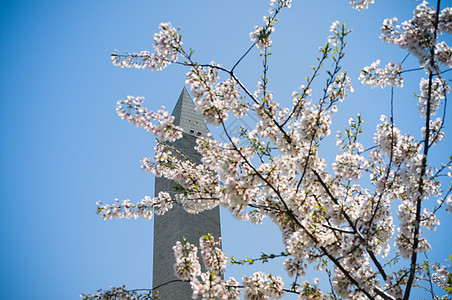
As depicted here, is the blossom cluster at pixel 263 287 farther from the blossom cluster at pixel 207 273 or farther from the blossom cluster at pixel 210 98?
the blossom cluster at pixel 210 98

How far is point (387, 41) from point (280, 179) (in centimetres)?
175

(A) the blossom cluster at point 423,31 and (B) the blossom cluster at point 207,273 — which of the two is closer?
(B) the blossom cluster at point 207,273

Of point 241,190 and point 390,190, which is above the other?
point 390,190

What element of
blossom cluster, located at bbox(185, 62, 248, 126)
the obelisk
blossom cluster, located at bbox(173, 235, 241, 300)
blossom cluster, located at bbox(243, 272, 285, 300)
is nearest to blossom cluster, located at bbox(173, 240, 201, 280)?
blossom cluster, located at bbox(173, 235, 241, 300)

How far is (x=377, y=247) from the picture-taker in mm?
3744

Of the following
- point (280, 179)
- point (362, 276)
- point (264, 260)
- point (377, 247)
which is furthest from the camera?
point (377, 247)

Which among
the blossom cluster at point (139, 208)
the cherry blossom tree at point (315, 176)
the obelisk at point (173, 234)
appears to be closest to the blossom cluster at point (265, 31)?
the cherry blossom tree at point (315, 176)

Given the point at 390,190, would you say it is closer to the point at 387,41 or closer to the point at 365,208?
the point at 365,208

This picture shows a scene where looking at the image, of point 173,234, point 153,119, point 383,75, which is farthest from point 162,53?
point 173,234

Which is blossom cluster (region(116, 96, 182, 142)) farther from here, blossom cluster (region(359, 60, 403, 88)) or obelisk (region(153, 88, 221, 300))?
obelisk (region(153, 88, 221, 300))

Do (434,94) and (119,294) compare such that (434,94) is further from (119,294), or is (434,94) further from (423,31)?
(119,294)

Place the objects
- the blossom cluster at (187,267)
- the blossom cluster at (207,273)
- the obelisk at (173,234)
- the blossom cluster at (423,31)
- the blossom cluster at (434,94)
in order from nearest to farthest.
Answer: the blossom cluster at (207,273) < the blossom cluster at (423,31) < the blossom cluster at (187,267) < the blossom cluster at (434,94) < the obelisk at (173,234)

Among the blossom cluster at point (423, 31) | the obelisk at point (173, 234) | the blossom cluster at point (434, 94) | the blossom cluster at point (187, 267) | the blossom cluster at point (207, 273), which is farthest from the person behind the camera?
the obelisk at point (173, 234)

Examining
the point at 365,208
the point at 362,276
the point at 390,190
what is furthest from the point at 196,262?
the point at 390,190
